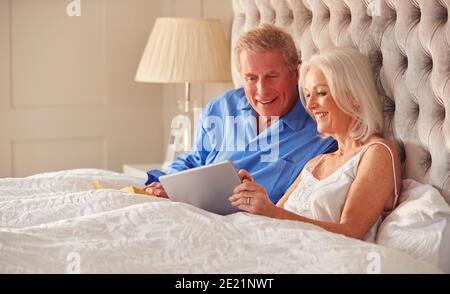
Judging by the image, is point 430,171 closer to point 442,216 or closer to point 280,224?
point 442,216

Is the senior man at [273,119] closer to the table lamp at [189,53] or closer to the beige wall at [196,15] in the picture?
the table lamp at [189,53]

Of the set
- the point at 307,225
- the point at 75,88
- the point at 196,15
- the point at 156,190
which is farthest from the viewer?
the point at 75,88

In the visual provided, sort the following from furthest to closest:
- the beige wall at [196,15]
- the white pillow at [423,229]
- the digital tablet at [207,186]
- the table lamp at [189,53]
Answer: the beige wall at [196,15] → the table lamp at [189,53] → the digital tablet at [207,186] → the white pillow at [423,229]

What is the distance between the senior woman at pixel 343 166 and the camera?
2.16 m

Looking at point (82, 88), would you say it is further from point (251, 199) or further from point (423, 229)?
point (423, 229)

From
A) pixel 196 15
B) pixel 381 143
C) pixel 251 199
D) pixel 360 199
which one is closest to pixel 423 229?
pixel 360 199

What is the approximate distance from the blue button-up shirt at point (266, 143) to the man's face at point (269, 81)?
0.14 feet

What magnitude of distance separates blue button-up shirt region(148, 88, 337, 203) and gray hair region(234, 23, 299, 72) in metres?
0.17

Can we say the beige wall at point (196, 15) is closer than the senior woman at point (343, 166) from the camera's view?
No

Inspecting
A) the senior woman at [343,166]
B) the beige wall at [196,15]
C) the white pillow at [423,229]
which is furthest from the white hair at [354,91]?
the beige wall at [196,15]

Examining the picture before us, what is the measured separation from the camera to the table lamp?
3.74 m

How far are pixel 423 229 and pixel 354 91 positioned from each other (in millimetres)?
475

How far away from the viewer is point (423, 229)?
6.70 ft
